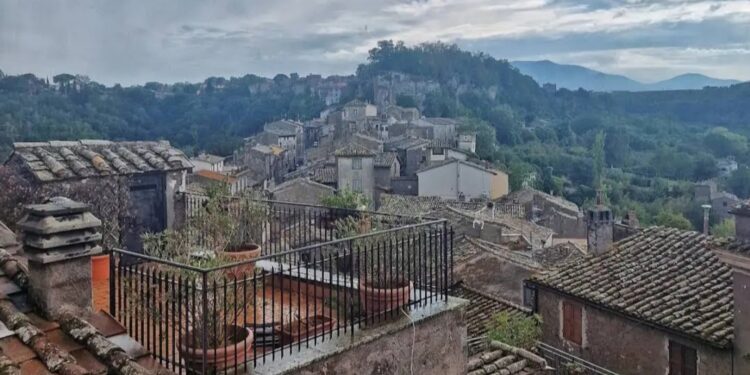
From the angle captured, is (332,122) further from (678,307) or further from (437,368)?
(437,368)

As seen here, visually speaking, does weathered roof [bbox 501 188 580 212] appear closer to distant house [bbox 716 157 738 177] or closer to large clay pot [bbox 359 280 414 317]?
large clay pot [bbox 359 280 414 317]

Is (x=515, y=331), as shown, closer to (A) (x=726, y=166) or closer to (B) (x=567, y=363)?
(B) (x=567, y=363)

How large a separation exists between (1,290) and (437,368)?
3.80 metres

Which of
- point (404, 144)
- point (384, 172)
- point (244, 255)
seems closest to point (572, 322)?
point (244, 255)

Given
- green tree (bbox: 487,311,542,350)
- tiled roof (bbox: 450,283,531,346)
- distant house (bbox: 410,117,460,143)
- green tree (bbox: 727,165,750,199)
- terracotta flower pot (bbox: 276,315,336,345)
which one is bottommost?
green tree (bbox: 727,165,750,199)

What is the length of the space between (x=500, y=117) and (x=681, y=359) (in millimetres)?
94429

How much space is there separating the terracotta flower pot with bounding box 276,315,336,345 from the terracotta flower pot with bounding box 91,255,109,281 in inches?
68.3

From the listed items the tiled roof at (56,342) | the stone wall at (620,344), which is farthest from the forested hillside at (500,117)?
the tiled roof at (56,342)

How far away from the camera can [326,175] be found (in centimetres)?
5212

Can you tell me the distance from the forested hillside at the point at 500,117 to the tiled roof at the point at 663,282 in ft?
88.1

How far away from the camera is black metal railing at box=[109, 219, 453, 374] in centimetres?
440

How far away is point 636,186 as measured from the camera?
78000mm

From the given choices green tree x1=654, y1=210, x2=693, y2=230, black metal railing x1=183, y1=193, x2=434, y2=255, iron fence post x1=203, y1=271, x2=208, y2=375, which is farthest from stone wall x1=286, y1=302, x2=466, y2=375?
green tree x1=654, y1=210, x2=693, y2=230

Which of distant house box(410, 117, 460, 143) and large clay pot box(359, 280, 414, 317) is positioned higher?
distant house box(410, 117, 460, 143)
